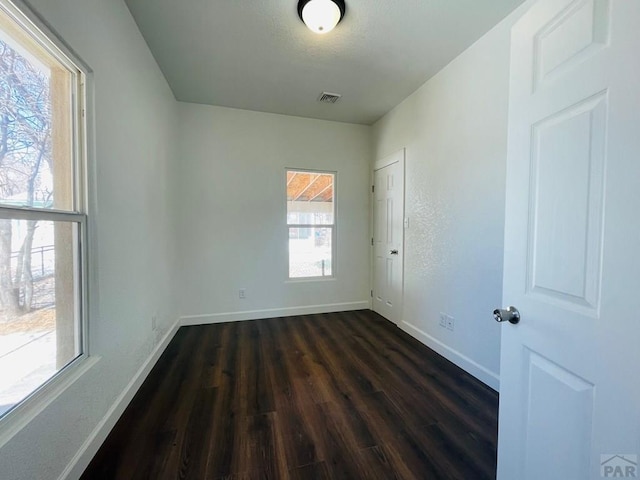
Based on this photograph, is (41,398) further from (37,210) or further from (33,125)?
(33,125)

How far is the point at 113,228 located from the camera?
1.63 m

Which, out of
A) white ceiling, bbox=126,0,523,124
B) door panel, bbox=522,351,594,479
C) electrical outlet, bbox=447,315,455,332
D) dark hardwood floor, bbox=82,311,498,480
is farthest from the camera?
electrical outlet, bbox=447,315,455,332

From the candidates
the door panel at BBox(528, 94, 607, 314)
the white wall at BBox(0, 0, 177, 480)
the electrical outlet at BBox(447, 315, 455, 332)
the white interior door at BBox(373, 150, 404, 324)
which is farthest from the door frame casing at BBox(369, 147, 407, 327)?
the white wall at BBox(0, 0, 177, 480)

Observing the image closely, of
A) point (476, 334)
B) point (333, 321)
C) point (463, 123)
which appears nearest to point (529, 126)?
point (463, 123)

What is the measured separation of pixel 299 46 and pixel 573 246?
232 centimetres

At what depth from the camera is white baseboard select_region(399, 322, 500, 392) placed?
2.00 m

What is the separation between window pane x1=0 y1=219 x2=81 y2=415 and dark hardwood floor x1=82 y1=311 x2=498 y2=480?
2.07 ft

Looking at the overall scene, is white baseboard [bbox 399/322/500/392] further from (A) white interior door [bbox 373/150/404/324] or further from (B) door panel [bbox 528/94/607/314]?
(B) door panel [bbox 528/94/607/314]

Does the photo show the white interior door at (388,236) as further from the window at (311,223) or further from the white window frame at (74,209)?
the white window frame at (74,209)

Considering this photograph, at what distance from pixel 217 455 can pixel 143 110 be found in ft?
8.11

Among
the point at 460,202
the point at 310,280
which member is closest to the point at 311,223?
the point at 310,280

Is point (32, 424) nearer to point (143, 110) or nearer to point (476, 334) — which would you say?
point (143, 110)

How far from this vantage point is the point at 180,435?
5.03 feet

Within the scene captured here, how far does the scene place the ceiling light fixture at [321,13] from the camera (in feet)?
5.57
